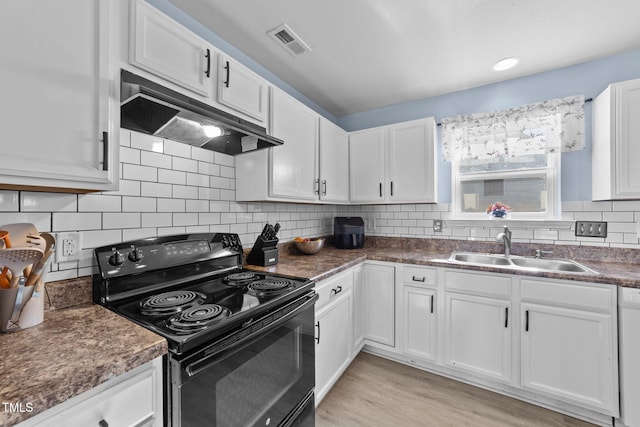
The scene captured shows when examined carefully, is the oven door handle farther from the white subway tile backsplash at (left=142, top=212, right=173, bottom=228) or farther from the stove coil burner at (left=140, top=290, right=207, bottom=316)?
the white subway tile backsplash at (left=142, top=212, right=173, bottom=228)

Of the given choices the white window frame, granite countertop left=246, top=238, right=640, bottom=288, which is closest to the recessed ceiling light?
the white window frame

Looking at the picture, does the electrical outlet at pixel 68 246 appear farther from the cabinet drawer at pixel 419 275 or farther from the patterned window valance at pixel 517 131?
the patterned window valance at pixel 517 131

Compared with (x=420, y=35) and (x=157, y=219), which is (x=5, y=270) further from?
(x=420, y=35)

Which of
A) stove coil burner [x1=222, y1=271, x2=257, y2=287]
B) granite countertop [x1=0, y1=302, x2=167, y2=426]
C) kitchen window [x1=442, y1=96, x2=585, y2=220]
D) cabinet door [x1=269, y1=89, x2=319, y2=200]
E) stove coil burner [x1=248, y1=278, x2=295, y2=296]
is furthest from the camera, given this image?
kitchen window [x1=442, y1=96, x2=585, y2=220]

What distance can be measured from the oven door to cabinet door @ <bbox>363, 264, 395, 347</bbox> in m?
1.01

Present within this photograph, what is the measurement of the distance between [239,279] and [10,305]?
827 mm

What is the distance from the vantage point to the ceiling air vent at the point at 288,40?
171 centimetres

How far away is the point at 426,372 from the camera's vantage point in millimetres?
2119

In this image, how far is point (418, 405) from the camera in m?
1.76

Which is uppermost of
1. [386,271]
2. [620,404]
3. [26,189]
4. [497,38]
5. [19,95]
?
[497,38]

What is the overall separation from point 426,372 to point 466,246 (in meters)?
1.14

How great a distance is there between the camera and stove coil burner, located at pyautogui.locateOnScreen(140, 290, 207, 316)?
1021mm

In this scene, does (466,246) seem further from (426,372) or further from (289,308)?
(289,308)

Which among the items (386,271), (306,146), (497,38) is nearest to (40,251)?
(306,146)
